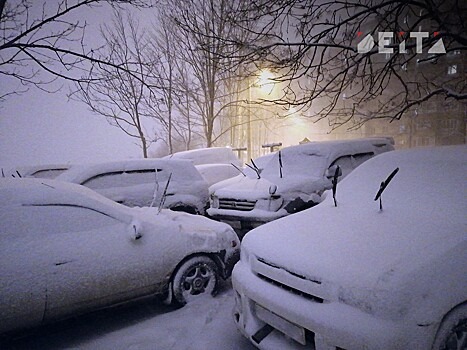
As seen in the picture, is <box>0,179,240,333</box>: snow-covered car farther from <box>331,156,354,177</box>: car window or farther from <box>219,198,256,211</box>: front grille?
<box>331,156,354,177</box>: car window

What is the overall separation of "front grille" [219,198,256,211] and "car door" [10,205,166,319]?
8.72 feet

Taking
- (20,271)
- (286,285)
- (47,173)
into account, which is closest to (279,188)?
(286,285)

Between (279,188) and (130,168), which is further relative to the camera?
(130,168)

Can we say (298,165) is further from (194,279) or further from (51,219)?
(51,219)

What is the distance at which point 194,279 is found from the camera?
137 inches

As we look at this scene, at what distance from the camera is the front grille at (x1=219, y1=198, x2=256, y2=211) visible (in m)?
5.54

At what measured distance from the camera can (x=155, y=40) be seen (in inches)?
648

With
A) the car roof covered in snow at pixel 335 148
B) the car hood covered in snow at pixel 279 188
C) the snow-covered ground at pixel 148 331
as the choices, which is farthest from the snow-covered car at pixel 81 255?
the car roof covered in snow at pixel 335 148

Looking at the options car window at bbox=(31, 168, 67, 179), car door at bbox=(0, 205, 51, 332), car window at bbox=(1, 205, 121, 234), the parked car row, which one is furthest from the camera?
car window at bbox=(31, 168, 67, 179)

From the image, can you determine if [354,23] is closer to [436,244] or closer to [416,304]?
[436,244]

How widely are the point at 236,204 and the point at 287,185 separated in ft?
3.65

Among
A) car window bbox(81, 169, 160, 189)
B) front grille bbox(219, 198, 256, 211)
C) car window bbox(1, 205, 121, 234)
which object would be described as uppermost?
car window bbox(81, 169, 160, 189)

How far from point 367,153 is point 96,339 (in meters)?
6.52

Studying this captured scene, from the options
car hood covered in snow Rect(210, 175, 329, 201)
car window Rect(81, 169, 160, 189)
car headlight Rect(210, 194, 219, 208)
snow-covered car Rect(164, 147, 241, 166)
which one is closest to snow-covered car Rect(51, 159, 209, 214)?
car window Rect(81, 169, 160, 189)
